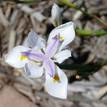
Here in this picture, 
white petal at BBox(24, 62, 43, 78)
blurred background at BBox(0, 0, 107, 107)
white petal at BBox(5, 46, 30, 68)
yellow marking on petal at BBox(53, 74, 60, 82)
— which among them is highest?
white petal at BBox(5, 46, 30, 68)

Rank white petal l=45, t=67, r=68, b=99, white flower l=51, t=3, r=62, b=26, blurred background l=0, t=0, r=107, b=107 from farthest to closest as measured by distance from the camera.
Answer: blurred background l=0, t=0, r=107, b=107
white flower l=51, t=3, r=62, b=26
white petal l=45, t=67, r=68, b=99

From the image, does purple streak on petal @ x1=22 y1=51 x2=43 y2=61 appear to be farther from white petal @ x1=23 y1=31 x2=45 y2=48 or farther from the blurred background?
the blurred background

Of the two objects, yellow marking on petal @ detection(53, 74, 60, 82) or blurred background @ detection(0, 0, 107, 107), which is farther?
blurred background @ detection(0, 0, 107, 107)

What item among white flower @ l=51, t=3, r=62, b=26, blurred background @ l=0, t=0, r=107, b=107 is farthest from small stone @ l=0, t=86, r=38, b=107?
white flower @ l=51, t=3, r=62, b=26

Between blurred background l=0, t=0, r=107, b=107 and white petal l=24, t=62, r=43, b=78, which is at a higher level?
white petal l=24, t=62, r=43, b=78

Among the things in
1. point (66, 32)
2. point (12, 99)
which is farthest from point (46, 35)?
point (66, 32)

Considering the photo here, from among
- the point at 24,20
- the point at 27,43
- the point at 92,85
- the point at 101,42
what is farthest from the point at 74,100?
the point at 27,43

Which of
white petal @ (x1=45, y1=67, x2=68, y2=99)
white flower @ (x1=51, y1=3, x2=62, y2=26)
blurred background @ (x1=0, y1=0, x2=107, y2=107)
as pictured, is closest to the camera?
white petal @ (x1=45, y1=67, x2=68, y2=99)

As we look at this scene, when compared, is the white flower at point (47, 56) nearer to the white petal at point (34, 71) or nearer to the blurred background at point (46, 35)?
the white petal at point (34, 71)
